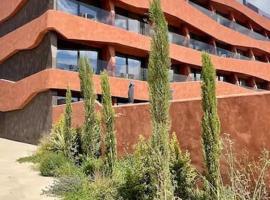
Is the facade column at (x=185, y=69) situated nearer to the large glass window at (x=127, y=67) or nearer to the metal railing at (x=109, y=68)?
the metal railing at (x=109, y=68)

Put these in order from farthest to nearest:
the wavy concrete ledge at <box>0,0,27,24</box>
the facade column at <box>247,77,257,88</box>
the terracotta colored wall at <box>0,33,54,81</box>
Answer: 1. the facade column at <box>247,77,257,88</box>
2. the wavy concrete ledge at <box>0,0,27,24</box>
3. the terracotta colored wall at <box>0,33,54,81</box>

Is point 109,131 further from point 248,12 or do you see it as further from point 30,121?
point 248,12

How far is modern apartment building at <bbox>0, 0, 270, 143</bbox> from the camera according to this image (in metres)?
27.3

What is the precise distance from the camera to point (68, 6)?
28.5 m

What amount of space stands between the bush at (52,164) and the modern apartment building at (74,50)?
894 centimetres

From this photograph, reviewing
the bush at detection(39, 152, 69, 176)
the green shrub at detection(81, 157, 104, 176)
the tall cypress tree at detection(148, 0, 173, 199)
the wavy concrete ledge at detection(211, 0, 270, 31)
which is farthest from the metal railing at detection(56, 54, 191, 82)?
the tall cypress tree at detection(148, 0, 173, 199)

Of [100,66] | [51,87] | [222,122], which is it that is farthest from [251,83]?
[222,122]

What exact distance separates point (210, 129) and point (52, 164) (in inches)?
316

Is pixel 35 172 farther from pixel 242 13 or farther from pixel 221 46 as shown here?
pixel 242 13

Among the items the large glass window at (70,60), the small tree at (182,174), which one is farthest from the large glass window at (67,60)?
the small tree at (182,174)

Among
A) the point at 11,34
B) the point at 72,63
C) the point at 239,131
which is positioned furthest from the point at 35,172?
the point at 11,34

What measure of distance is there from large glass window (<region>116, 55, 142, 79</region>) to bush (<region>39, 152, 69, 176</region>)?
14.4 metres

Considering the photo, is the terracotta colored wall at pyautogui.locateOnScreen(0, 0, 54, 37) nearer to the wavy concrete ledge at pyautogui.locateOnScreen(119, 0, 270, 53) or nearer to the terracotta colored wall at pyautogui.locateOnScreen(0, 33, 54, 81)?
the terracotta colored wall at pyautogui.locateOnScreen(0, 33, 54, 81)

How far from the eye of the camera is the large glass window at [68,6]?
27741mm
